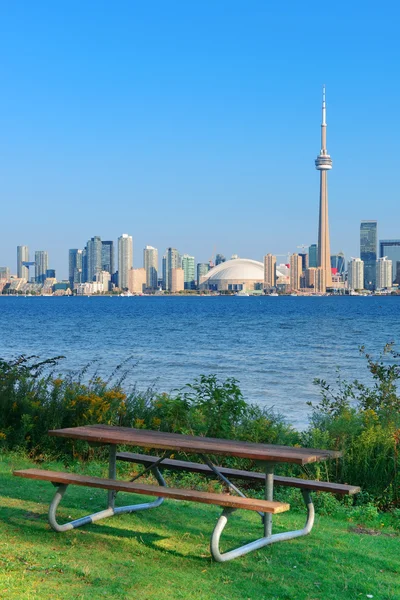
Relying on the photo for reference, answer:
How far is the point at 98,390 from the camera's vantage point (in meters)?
10.1

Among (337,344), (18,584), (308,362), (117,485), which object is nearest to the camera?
(18,584)

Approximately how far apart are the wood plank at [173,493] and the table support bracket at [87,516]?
0.12 meters

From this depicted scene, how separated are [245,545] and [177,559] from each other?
51cm

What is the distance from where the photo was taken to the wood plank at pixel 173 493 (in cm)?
499

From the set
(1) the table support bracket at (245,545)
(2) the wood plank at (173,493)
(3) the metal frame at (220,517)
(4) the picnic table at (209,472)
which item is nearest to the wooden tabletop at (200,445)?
(4) the picnic table at (209,472)

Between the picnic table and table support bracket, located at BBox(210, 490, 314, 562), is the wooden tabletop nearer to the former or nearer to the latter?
the picnic table

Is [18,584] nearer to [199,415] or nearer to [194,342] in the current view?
[199,415]

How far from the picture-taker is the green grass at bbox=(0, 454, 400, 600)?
455 cm

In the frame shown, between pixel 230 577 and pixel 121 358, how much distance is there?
1019 inches

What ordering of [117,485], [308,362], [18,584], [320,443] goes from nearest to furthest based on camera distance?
[18,584] < [117,485] < [320,443] < [308,362]

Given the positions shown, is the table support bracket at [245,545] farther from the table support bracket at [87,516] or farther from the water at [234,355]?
the water at [234,355]

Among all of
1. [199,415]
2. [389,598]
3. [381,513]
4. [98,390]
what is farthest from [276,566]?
[98,390]

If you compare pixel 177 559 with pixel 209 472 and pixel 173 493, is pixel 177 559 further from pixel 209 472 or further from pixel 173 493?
pixel 209 472

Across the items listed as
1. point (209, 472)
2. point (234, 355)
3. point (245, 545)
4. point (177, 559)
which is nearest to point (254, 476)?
point (209, 472)
